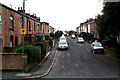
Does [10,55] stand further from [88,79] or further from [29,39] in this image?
[29,39]

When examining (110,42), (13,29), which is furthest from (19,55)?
(110,42)

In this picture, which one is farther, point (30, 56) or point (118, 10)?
point (118, 10)

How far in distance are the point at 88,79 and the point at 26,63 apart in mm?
5279

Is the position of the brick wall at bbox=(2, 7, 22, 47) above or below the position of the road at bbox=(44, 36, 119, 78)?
above

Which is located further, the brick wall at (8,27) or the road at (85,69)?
the brick wall at (8,27)

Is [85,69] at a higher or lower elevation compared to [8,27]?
lower

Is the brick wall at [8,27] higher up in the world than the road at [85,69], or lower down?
higher up

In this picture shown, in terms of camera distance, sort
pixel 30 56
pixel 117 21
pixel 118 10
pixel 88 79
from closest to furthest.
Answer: pixel 88 79, pixel 30 56, pixel 118 10, pixel 117 21

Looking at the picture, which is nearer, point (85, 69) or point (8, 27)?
point (85, 69)

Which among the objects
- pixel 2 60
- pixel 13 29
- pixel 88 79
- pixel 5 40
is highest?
pixel 13 29

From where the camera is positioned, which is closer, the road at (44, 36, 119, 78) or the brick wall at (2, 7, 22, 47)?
the road at (44, 36, 119, 78)

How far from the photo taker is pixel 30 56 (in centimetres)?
1291

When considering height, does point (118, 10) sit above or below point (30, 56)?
above

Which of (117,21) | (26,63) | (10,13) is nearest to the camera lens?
(26,63)
